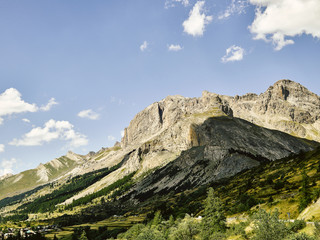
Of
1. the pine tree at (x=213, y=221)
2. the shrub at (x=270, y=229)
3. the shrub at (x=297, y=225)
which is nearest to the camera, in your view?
the shrub at (x=270, y=229)

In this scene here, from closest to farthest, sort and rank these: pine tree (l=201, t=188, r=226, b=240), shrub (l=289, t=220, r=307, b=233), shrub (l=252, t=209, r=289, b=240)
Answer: shrub (l=252, t=209, r=289, b=240) < shrub (l=289, t=220, r=307, b=233) < pine tree (l=201, t=188, r=226, b=240)

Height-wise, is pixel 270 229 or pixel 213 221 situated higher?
pixel 270 229

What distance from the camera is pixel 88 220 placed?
195250 mm

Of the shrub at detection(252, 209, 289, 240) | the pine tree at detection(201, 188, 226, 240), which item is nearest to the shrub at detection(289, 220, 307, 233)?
the shrub at detection(252, 209, 289, 240)

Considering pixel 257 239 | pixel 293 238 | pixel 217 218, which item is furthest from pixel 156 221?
pixel 293 238

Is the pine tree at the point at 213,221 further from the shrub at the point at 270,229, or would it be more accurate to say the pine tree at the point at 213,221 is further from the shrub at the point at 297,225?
the shrub at the point at 270,229

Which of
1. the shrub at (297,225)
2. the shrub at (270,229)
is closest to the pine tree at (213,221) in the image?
the shrub at (297,225)

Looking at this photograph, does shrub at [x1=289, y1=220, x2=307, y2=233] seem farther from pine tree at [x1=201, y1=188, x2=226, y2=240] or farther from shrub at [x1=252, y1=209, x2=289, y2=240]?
pine tree at [x1=201, y1=188, x2=226, y2=240]

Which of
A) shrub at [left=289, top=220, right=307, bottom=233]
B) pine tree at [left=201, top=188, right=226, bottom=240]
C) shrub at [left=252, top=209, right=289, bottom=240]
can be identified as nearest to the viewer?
shrub at [left=252, top=209, right=289, bottom=240]

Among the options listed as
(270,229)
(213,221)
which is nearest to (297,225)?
(270,229)

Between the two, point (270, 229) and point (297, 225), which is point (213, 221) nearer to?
point (297, 225)

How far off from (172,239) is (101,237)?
7835cm

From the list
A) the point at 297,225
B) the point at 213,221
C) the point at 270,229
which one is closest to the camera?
the point at 270,229

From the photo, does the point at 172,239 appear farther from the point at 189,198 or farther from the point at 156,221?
the point at 189,198
